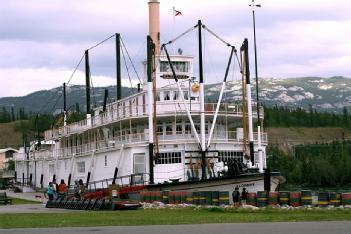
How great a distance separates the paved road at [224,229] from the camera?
62.3 feet

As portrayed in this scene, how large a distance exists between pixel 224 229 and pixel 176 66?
96.0 feet

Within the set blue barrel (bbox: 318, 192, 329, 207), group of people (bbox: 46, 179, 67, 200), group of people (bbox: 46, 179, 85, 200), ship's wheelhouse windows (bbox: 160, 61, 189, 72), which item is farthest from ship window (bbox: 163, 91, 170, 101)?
blue barrel (bbox: 318, 192, 329, 207)

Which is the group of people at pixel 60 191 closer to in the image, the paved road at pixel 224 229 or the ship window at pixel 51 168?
the ship window at pixel 51 168

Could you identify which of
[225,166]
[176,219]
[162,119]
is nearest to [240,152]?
[225,166]

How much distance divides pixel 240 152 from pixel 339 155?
78.3 m

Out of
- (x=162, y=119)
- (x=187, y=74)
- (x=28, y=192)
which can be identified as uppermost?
(x=187, y=74)

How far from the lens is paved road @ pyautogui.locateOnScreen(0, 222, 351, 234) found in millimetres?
19002

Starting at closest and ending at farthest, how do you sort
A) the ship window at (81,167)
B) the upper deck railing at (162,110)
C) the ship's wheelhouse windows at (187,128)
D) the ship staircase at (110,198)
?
the ship staircase at (110,198)
the upper deck railing at (162,110)
the ship's wheelhouse windows at (187,128)
the ship window at (81,167)

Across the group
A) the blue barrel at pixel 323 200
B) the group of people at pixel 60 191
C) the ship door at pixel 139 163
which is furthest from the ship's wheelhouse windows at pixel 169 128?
the blue barrel at pixel 323 200

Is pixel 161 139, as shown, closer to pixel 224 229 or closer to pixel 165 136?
pixel 165 136

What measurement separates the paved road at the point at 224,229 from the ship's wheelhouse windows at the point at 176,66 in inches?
1065

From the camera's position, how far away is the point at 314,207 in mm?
30875

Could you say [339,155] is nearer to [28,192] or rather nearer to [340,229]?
[28,192]

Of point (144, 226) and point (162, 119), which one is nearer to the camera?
point (144, 226)
